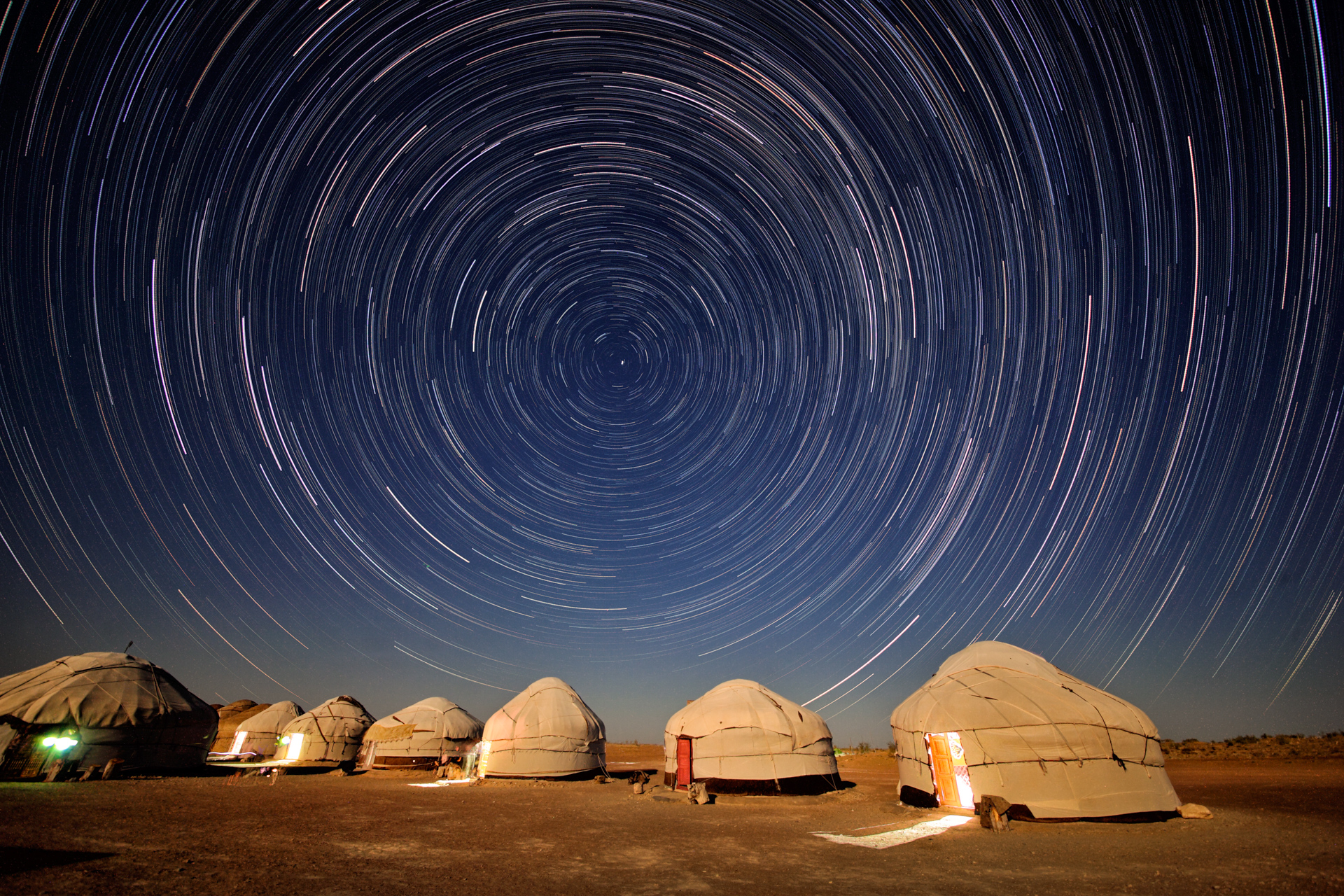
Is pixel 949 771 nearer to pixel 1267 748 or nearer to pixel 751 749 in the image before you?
pixel 751 749

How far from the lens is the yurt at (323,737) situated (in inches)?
1363

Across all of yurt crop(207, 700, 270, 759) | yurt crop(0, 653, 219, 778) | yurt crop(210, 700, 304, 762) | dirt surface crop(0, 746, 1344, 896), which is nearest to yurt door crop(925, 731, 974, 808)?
dirt surface crop(0, 746, 1344, 896)

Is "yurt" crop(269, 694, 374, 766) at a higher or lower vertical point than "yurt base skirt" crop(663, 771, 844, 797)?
higher

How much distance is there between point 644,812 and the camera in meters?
15.9

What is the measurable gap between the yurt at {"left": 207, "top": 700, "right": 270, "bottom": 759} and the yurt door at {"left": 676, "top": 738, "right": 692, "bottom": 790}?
4781cm

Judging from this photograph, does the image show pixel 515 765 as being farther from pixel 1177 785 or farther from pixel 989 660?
pixel 1177 785

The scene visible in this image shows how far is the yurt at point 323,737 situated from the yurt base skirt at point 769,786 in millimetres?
26656

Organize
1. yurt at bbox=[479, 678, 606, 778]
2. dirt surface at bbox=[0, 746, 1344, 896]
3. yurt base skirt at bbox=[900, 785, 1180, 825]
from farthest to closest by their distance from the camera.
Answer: yurt at bbox=[479, 678, 606, 778]
yurt base skirt at bbox=[900, 785, 1180, 825]
dirt surface at bbox=[0, 746, 1344, 896]

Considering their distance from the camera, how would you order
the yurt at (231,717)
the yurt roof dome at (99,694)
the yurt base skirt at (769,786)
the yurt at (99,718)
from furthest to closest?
1. the yurt at (231,717)
2. the yurt roof dome at (99,694)
3. the yurt base skirt at (769,786)
4. the yurt at (99,718)

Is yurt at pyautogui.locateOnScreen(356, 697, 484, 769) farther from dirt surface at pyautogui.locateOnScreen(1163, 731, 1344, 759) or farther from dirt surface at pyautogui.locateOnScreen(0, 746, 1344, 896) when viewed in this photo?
dirt surface at pyautogui.locateOnScreen(1163, 731, 1344, 759)

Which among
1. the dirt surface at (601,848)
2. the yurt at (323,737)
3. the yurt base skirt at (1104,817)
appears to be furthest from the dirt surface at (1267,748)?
the yurt at (323,737)

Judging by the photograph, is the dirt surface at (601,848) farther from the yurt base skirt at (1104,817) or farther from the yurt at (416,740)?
the yurt at (416,740)

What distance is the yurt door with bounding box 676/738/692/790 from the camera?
900 inches

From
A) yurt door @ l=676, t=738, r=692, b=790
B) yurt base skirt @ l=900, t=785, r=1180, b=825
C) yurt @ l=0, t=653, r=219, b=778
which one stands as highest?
yurt @ l=0, t=653, r=219, b=778
